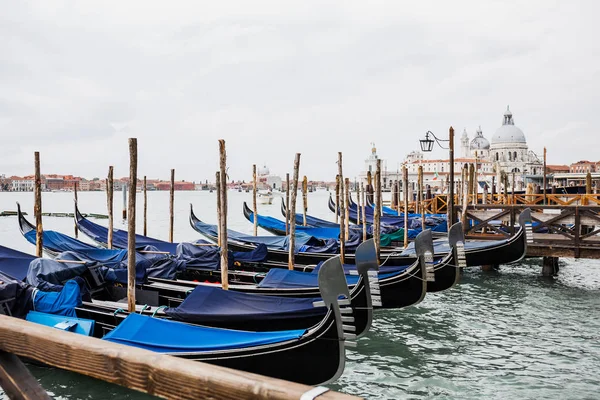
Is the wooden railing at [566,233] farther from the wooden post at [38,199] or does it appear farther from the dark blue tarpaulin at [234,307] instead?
the wooden post at [38,199]

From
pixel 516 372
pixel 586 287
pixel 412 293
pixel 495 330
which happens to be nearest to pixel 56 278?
pixel 412 293

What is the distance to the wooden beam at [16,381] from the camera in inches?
52.2

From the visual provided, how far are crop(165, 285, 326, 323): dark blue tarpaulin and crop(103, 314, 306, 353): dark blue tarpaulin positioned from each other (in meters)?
0.49

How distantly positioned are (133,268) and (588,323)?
5015mm

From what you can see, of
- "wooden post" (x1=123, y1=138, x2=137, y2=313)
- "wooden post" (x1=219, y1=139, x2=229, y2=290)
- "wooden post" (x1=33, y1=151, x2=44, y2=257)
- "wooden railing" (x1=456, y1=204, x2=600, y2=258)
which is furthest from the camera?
"wooden railing" (x1=456, y1=204, x2=600, y2=258)

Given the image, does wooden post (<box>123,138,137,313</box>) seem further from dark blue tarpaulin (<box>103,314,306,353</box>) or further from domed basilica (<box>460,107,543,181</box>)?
domed basilica (<box>460,107,543,181</box>)

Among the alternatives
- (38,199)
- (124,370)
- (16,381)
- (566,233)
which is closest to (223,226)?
(38,199)

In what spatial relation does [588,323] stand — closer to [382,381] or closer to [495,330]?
[495,330]

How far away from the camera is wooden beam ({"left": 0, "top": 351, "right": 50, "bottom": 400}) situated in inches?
52.2

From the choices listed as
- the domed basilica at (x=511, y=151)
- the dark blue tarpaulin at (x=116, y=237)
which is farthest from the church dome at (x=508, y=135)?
the dark blue tarpaulin at (x=116, y=237)

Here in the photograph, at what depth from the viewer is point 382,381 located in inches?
174

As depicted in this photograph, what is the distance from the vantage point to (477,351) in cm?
516

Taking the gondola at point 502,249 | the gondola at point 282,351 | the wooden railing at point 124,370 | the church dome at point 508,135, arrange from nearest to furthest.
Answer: the wooden railing at point 124,370 → the gondola at point 282,351 → the gondola at point 502,249 → the church dome at point 508,135

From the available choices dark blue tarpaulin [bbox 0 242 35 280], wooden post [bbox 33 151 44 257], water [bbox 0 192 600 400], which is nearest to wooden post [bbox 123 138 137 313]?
water [bbox 0 192 600 400]
